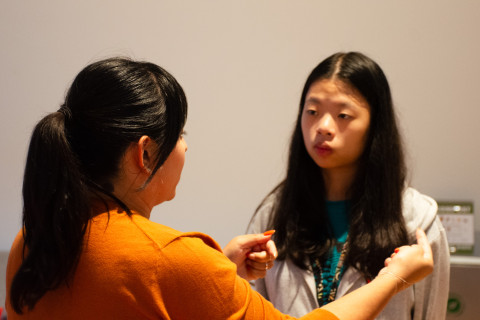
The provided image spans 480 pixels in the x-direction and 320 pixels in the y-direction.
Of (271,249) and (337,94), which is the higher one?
(337,94)

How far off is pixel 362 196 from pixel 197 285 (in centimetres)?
96

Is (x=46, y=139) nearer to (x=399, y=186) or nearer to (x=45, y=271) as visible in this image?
(x=45, y=271)

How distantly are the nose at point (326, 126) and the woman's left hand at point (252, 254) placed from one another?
0.41 m

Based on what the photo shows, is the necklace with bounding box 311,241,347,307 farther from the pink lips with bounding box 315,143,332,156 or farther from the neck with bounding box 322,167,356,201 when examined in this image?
the pink lips with bounding box 315,143,332,156

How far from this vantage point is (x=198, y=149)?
3.23m

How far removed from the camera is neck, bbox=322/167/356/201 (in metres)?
1.97

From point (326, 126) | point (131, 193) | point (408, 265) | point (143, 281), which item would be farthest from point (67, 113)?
point (326, 126)

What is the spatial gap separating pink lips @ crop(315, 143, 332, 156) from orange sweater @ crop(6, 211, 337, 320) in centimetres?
86

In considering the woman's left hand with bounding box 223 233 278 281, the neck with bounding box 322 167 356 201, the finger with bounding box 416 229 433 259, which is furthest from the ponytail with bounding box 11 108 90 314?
the neck with bounding box 322 167 356 201

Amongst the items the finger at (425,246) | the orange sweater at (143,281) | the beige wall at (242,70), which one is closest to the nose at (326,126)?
the finger at (425,246)

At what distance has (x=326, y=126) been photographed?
1868 millimetres

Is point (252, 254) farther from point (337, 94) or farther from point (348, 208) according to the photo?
point (337, 94)

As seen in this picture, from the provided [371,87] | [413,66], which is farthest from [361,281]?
[413,66]

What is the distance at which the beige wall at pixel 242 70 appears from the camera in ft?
9.81
